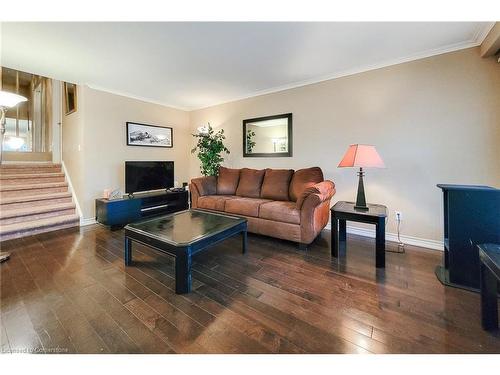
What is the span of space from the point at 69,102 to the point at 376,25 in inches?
194

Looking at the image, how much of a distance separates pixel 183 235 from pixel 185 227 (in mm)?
250

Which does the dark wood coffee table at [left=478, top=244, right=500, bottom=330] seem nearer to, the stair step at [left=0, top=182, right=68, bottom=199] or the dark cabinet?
the dark cabinet

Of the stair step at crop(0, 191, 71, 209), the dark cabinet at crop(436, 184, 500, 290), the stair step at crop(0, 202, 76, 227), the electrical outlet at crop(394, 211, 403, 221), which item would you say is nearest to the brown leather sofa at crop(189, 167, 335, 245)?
the electrical outlet at crop(394, 211, 403, 221)

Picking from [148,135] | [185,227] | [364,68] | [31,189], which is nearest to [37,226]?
[31,189]

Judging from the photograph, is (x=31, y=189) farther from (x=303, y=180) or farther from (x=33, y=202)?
(x=303, y=180)

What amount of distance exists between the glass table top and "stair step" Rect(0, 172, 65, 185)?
313 centimetres

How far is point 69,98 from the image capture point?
391 cm

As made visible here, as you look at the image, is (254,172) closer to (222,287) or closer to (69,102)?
(222,287)

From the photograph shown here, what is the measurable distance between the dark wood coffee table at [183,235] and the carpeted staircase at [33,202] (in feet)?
6.90

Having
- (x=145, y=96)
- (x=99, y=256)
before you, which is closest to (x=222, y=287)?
(x=99, y=256)

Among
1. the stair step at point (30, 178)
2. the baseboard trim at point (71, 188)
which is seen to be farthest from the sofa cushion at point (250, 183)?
the stair step at point (30, 178)

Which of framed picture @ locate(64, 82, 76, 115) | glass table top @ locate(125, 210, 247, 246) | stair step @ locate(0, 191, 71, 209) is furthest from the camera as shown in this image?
framed picture @ locate(64, 82, 76, 115)

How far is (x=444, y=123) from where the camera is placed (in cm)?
237

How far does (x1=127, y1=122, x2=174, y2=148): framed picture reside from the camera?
155 inches
